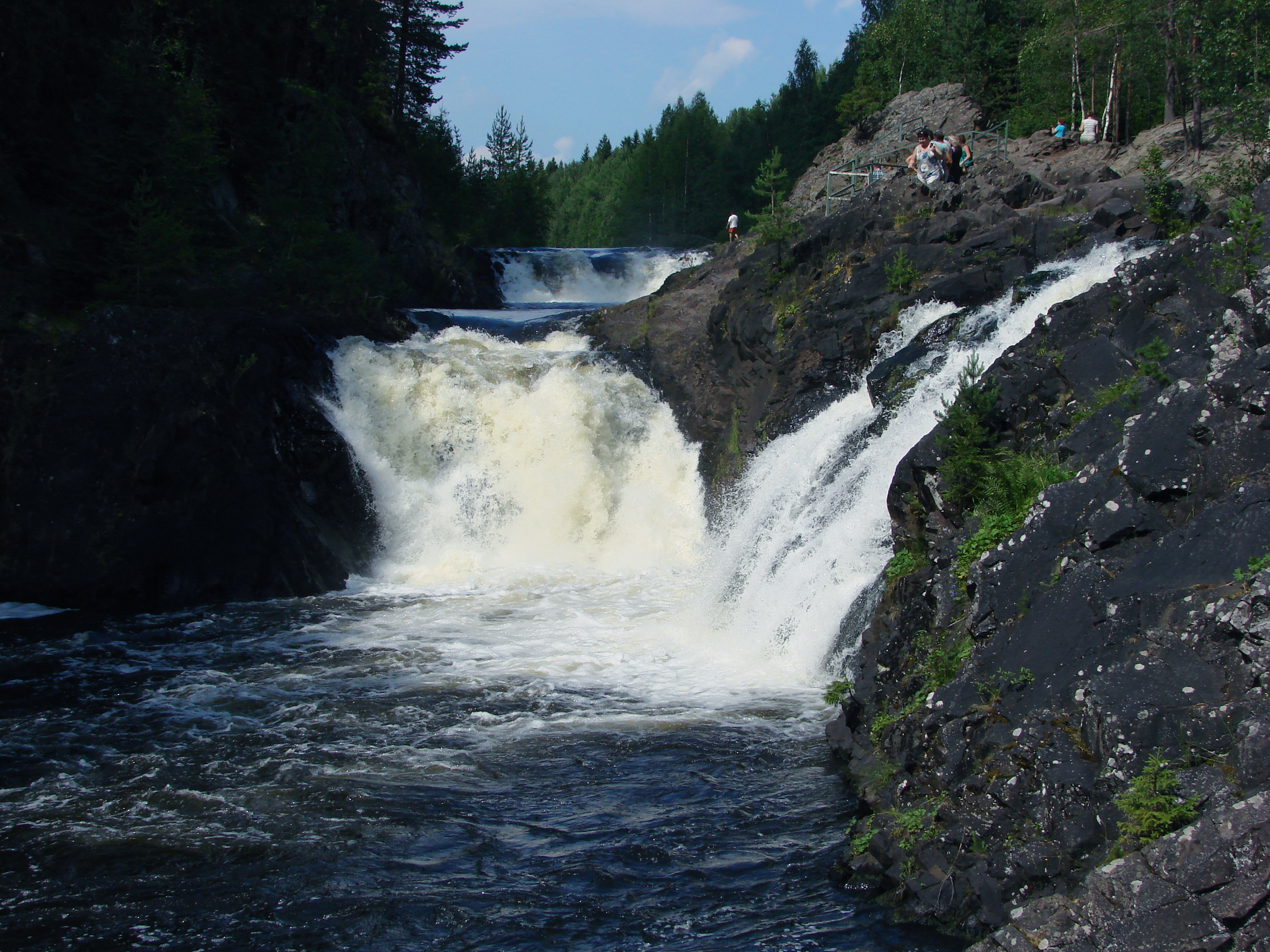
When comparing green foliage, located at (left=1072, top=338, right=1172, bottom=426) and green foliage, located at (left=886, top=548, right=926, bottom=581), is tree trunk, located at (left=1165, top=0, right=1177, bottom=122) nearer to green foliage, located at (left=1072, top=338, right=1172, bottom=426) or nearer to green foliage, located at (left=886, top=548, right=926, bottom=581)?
green foliage, located at (left=1072, top=338, right=1172, bottom=426)

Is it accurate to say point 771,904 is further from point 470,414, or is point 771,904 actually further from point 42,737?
point 470,414

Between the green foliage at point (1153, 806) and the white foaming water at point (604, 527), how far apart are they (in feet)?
16.2

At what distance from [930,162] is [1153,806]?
15475mm

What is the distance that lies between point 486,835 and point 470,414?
13.2 meters

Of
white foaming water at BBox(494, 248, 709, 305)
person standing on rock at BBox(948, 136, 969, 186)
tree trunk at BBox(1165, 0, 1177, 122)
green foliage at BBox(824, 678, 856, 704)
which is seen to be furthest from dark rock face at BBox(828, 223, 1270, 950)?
white foaming water at BBox(494, 248, 709, 305)

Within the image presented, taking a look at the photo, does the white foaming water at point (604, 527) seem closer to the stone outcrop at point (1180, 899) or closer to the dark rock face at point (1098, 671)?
the dark rock face at point (1098, 671)

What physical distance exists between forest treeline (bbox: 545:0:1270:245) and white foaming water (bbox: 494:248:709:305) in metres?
15.5

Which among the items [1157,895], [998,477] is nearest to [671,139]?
[998,477]

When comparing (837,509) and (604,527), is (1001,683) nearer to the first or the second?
(837,509)

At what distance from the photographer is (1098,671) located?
241 inches

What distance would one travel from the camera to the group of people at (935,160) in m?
18.2

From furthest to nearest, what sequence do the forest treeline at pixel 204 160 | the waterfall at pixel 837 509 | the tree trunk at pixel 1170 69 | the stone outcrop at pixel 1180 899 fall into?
the tree trunk at pixel 1170 69 < the forest treeline at pixel 204 160 < the waterfall at pixel 837 509 < the stone outcrop at pixel 1180 899

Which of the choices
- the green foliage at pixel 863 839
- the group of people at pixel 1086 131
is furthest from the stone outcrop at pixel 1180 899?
the group of people at pixel 1086 131

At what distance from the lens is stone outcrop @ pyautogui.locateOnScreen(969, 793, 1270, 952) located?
14.8 feet
